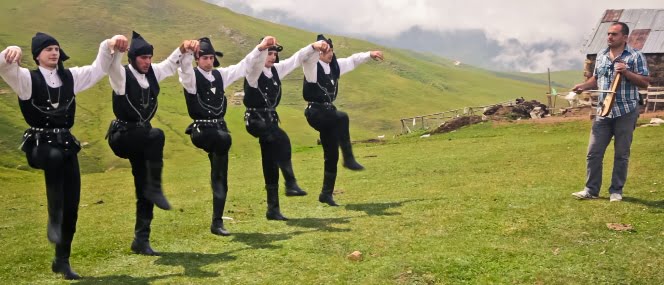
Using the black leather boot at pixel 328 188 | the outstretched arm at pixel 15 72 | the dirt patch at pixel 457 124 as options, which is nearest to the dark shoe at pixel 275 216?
the black leather boot at pixel 328 188

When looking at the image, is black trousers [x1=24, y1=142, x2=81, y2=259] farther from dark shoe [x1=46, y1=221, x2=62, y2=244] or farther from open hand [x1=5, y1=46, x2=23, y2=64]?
open hand [x1=5, y1=46, x2=23, y2=64]

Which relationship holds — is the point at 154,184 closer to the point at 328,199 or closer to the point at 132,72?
the point at 132,72

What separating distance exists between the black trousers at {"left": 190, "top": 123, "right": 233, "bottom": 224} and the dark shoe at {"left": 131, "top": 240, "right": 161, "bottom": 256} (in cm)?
136

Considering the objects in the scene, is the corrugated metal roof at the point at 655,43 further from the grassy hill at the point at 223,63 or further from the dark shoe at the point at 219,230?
the dark shoe at the point at 219,230

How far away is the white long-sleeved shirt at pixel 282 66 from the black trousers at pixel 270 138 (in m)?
0.57

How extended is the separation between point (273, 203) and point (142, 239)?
2.73m

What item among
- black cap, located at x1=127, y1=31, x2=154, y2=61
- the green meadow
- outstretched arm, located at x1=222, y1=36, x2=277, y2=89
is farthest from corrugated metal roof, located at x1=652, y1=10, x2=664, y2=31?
black cap, located at x1=127, y1=31, x2=154, y2=61

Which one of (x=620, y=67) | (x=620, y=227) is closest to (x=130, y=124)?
(x=620, y=227)

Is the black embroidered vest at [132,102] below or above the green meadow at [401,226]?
above

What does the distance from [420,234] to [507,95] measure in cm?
15097

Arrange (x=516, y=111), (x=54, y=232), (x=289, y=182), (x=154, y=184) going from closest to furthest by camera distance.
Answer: (x=54, y=232) → (x=154, y=184) → (x=289, y=182) → (x=516, y=111)

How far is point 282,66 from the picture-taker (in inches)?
448

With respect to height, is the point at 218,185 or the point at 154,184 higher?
the point at 154,184

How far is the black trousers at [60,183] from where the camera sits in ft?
24.8
